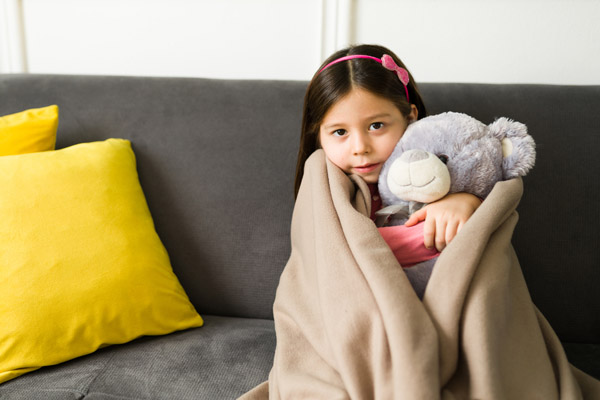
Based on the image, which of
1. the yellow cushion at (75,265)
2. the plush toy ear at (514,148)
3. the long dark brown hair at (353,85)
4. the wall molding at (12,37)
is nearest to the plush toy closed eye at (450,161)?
the plush toy ear at (514,148)

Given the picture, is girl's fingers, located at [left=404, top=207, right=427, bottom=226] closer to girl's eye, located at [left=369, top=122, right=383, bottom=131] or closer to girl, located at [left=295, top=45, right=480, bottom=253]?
girl, located at [left=295, top=45, right=480, bottom=253]

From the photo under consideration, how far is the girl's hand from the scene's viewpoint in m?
0.89

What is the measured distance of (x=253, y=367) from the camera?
3.40 ft

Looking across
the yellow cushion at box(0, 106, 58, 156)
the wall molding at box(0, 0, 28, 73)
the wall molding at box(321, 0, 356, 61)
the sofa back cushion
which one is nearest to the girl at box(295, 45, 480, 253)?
the sofa back cushion

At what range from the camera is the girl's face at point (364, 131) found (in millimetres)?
1021

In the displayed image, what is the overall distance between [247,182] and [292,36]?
0.53 m

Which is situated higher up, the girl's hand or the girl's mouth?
the girl's mouth

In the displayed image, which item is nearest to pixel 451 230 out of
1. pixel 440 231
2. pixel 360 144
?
pixel 440 231

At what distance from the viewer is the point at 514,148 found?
3.07 ft

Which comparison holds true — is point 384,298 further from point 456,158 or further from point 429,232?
point 456,158

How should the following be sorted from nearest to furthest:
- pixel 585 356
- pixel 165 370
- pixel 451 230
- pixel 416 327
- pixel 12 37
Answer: pixel 416 327 → pixel 451 230 → pixel 165 370 → pixel 585 356 → pixel 12 37

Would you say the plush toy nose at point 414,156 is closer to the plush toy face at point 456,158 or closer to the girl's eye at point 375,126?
the plush toy face at point 456,158

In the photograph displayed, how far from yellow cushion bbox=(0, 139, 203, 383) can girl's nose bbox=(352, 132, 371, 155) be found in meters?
0.53

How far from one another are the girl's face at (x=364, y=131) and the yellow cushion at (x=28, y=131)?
2.30ft
